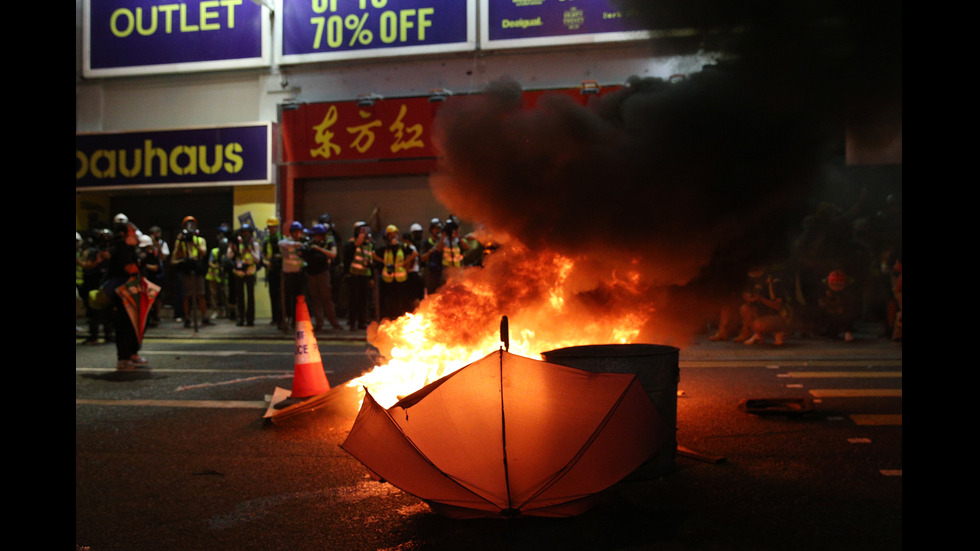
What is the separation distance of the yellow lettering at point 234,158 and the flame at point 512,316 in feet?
40.4

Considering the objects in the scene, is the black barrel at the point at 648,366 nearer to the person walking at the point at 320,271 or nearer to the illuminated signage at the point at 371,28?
the person walking at the point at 320,271

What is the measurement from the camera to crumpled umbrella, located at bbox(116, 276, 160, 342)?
8.63 metres

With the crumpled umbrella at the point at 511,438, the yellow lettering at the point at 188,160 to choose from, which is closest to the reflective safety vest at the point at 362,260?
the yellow lettering at the point at 188,160

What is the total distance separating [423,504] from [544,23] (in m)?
13.5

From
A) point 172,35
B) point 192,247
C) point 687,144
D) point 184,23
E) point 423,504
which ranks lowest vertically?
point 423,504

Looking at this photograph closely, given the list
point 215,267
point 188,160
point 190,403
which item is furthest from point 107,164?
point 190,403

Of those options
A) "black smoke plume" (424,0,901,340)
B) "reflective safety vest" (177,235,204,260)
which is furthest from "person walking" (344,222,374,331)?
"black smoke plume" (424,0,901,340)

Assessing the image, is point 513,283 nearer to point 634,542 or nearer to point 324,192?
point 634,542

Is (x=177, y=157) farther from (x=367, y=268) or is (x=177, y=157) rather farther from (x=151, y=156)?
(x=367, y=268)

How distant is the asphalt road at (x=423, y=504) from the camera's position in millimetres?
3512

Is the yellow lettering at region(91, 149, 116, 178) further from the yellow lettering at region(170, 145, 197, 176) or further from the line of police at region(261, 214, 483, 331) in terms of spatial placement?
the line of police at region(261, 214, 483, 331)

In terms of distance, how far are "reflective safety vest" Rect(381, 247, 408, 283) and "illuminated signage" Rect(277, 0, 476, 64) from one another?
5687 millimetres

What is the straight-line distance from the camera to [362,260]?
12906 millimetres

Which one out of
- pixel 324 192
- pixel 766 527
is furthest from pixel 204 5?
pixel 766 527
